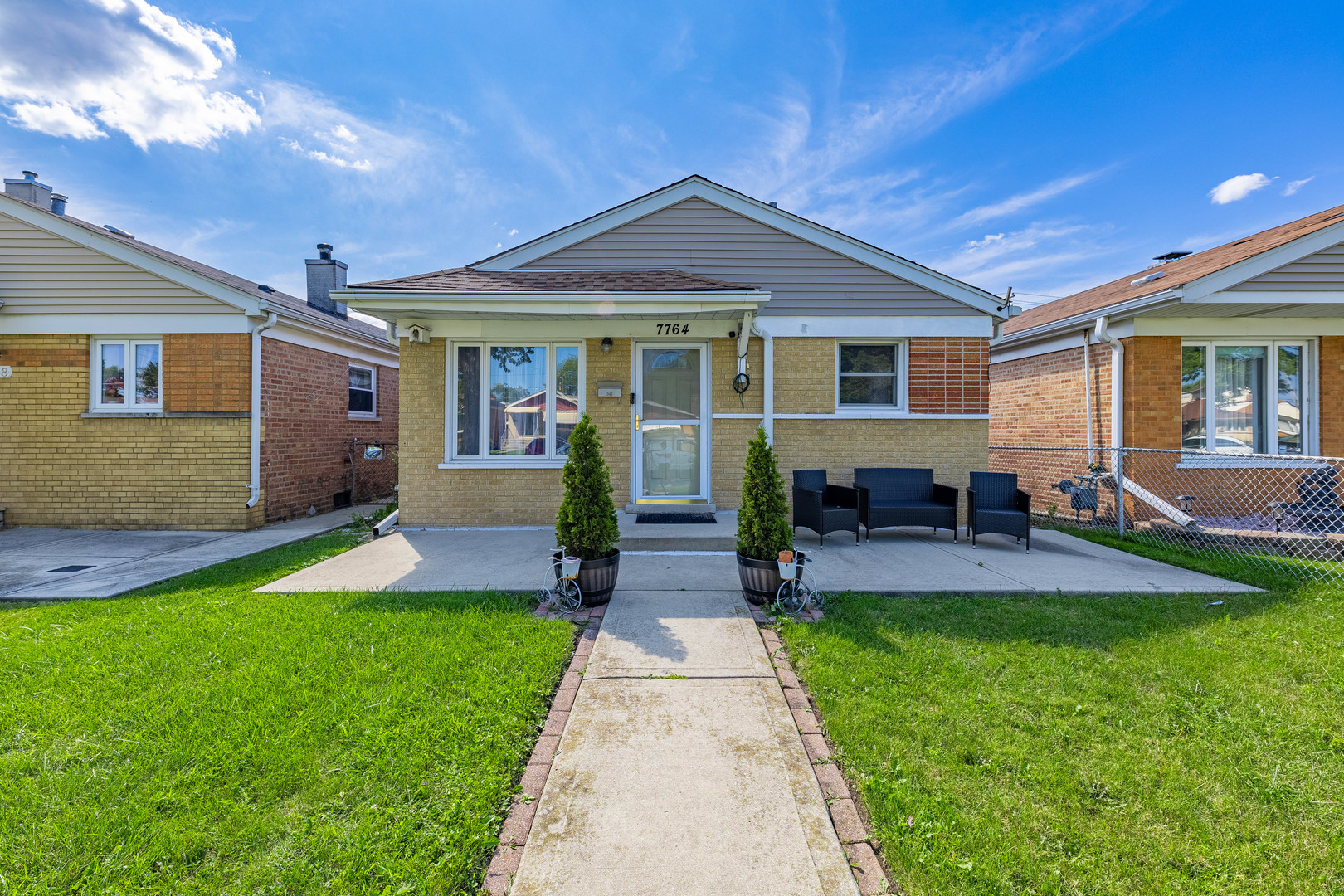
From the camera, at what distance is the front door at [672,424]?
810 centimetres

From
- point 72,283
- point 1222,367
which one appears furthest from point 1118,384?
point 72,283

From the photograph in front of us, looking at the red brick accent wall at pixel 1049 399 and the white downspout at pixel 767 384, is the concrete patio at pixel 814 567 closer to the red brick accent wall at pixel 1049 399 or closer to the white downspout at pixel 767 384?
Answer: the white downspout at pixel 767 384

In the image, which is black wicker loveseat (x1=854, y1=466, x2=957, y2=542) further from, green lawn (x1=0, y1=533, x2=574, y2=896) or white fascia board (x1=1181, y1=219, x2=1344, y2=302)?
green lawn (x1=0, y1=533, x2=574, y2=896)

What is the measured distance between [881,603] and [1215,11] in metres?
12.1

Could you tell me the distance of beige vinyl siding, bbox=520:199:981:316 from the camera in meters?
8.20

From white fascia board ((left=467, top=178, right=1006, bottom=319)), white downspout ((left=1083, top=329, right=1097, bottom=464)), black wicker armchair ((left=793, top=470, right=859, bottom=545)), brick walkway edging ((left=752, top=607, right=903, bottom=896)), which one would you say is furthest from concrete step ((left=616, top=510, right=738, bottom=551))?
white downspout ((left=1083, top=329, right=1097, bottom=464))

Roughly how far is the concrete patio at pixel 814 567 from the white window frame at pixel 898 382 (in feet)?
6.35

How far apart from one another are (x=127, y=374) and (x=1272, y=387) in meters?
18.4

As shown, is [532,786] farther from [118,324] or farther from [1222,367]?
[1222,367]

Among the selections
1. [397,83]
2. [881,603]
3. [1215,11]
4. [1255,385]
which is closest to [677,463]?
[881,603]

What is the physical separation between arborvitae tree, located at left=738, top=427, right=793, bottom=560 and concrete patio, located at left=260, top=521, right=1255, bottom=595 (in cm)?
79

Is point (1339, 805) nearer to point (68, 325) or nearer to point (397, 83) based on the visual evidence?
point (397, 83)

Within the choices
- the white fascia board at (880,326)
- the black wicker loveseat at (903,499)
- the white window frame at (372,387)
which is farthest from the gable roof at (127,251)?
the black wicker loveseat at (903,499)

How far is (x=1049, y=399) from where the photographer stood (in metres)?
10.3
